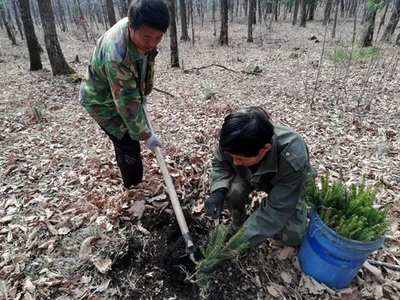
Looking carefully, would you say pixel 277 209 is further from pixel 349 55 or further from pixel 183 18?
pixel 183 18

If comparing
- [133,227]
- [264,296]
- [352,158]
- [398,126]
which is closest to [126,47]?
[133,227]

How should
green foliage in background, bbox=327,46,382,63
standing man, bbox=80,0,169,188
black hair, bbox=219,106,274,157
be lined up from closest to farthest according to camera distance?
black hair, bbox=219,106,274,157
standing man, bbox=80,0,169,188
green foliage in background, bbox=327,46,382,63

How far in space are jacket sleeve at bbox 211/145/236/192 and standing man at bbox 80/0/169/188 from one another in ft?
1.96

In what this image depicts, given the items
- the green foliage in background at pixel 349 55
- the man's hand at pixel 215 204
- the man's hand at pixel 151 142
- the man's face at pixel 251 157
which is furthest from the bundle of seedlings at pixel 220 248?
the green foliage in background at pixel 349 55

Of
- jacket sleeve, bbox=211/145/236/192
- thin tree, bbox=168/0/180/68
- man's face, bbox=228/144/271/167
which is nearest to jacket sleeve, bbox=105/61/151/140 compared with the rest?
jacket sleeve, bbox=211/145/236/192

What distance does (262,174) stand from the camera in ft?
6.44

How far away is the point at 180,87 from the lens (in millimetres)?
7230

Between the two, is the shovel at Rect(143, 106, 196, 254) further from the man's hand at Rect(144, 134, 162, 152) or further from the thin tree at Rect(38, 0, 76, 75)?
the thin tree at Rect(38, 0, 76, 75)

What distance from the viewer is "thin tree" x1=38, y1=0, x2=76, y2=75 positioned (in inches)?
272

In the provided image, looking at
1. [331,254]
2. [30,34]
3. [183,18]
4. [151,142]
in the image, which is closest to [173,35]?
[30,34]

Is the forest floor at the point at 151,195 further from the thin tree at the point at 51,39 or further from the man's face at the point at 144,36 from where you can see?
the thin tree at the point at 51,39

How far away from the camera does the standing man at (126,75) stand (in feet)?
5.98

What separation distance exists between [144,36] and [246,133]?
1.03 m

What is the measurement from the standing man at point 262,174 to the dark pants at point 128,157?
864mm
